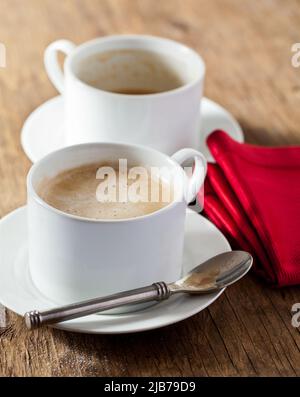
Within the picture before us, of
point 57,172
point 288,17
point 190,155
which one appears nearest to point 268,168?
point 190,155

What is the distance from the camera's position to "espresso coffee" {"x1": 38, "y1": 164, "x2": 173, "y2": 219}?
104 cm

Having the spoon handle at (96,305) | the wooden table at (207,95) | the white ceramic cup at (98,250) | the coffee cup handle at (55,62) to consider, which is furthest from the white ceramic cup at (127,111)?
the spoon handle at (96,305)

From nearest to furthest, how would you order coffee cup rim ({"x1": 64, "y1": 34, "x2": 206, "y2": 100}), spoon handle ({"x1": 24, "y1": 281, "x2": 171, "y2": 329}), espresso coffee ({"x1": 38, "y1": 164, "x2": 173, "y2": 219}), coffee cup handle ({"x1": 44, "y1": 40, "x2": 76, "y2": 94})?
spoon handle ({"x1": 24, "y1": 281, "x2": 171, "y2": 329})
espresso coffee ({"x1": 38, "y1": 164, "x2": 173, "y2": 219})
coffee cup rim ({"x1": 64, "y1": 34, "x2": 206, "y2": 100})
coffee cup handle ({"x1": 44, "y1": 40, "x2": 76, "y2": 94})

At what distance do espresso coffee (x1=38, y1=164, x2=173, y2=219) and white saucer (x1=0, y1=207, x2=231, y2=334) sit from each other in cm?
8

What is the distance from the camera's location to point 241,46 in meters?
1.79

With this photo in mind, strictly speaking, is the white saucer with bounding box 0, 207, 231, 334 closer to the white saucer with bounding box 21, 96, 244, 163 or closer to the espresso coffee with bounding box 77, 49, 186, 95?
the white saucer with bounding box 21, 96, 244, 163

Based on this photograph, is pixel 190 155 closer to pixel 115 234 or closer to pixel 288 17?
pixel 115 234

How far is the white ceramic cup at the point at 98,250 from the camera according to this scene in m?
0.95

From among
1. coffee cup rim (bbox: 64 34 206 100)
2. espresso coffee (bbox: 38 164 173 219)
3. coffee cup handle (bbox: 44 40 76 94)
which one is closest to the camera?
espresso coffee (bbox: 38 164 173 219)

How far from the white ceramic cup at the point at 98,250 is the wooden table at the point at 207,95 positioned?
6cm

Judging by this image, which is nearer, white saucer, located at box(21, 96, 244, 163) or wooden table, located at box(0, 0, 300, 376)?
wooden table, located at box(0, 0, 300, 376)

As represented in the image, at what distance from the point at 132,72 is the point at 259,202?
0.43 m

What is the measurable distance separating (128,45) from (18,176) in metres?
0.33

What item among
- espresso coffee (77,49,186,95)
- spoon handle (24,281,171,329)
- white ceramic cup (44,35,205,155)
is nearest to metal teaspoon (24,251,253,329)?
spoon handle (24,281,171,329)
